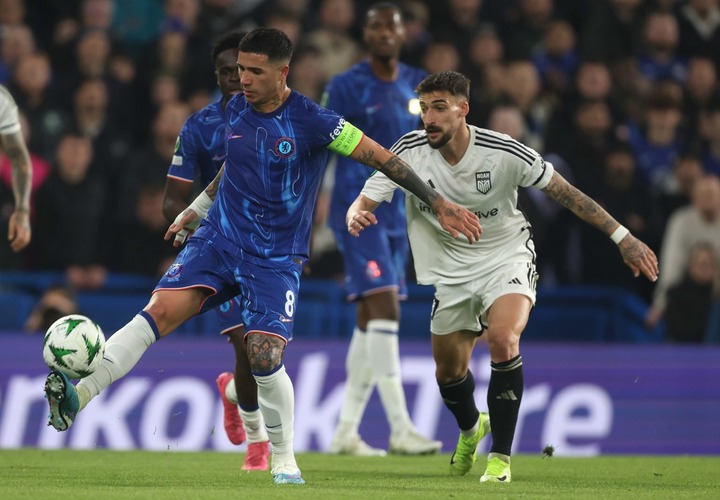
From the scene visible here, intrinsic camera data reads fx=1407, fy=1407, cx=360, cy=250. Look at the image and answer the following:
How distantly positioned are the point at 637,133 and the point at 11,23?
6.84 m

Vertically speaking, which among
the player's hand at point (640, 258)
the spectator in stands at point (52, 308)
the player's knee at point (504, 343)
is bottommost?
the spectator in stands at point (52, 308)

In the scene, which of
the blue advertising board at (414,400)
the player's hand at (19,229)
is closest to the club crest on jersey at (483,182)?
the player's hand at (19,229)

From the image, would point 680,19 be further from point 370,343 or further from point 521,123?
point 370,343

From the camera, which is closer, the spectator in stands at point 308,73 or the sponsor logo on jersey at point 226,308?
the sponsor logo on jersey at point 226,308

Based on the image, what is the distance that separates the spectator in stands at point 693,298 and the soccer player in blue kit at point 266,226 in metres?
6.17

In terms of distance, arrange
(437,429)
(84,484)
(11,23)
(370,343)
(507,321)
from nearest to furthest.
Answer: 1. (84,484)
2. (507,321)
3. (370,343)
4. (437,429)
5. (11,23)

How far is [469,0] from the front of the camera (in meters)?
15.9

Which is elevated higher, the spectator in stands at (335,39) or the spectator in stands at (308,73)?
the spectator in stands at (335,39)

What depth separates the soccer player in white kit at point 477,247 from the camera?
812 cm

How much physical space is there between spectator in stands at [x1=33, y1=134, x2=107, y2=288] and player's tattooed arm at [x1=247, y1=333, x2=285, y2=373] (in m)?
5.96

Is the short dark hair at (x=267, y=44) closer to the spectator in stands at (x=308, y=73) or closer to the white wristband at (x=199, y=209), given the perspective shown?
the white wristband at (x=199, y=209)

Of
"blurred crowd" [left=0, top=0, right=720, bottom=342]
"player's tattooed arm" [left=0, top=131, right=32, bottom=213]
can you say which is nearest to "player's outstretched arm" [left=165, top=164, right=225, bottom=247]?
"player's tattooed arm" [left=0, top=131, right=32, bottom=213]

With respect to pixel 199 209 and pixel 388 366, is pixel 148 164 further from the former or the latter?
pixel 199 209

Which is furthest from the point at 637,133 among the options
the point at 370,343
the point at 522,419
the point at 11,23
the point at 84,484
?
the point at 84,484
